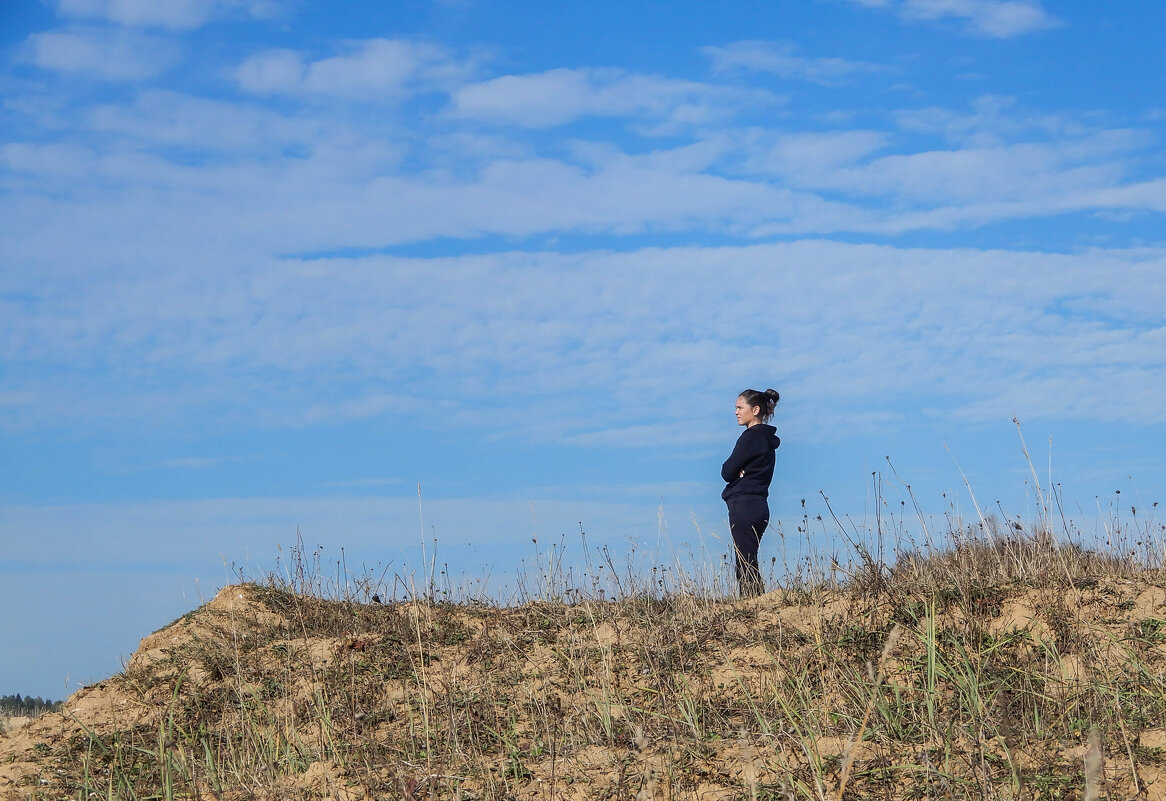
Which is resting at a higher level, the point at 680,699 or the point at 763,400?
the point at 763,400

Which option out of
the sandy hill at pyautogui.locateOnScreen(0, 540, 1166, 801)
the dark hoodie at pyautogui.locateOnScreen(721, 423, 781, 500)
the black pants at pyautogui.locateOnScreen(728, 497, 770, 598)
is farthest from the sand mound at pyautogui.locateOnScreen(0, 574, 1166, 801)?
the dark hoodie at pyautogui.locateOnScreen(721, 423, 781, 500)

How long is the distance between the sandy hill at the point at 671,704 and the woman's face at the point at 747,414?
253 cm

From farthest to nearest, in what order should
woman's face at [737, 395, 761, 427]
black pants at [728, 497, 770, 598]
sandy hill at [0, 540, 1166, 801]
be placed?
woman's face at [737, 395, 761, 427], black pants at [728, 497, 770, 598], sandy hill at [0, 540, 1166, 801]

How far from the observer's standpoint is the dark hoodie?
9227 mm

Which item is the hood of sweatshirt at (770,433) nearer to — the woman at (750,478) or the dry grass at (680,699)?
the woman at (750,478)

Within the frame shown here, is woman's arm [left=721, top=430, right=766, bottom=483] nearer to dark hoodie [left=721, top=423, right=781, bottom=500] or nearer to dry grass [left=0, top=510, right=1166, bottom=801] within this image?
dark hoodie [left=721, top=423, right=781, bottom=500]

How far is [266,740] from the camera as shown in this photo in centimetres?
594

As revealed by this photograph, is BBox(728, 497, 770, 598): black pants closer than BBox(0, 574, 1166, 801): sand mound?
No

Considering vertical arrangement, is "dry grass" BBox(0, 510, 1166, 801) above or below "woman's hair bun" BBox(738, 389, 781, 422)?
below

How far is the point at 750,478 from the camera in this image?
9.29 meters

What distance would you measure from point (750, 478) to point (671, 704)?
13.5 ft

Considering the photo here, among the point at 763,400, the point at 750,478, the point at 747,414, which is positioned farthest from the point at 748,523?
the point at 763,400

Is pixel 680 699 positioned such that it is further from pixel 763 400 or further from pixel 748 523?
pixel 763 400

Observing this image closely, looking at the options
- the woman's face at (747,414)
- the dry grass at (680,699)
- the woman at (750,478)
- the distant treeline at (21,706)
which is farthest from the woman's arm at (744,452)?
the distant treeline at (21,706)
